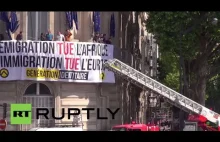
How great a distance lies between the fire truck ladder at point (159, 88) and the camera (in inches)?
1353

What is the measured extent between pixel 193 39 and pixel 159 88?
471cm

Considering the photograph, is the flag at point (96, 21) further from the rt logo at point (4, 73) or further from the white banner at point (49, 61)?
the rt logo at point (4, 73)

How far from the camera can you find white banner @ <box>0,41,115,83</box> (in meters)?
35.9

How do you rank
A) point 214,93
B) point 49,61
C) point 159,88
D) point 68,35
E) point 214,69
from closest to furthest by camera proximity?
point 159,88
point 49,61
point 68,35
point 214,69
point 214,93

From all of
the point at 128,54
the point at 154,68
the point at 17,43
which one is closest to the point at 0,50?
the point at 17,43

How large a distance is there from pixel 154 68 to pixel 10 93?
33.9m

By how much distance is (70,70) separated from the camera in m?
36.4

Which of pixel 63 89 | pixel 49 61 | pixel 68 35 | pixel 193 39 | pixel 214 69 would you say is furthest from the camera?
pixel 214 69

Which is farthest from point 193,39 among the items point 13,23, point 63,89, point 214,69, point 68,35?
point 13,23

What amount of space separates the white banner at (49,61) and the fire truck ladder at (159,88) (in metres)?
1.42

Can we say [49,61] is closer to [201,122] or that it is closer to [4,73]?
[4,73]

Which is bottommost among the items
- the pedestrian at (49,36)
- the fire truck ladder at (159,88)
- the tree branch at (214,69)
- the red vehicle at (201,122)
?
the red vehicle at (201,122)

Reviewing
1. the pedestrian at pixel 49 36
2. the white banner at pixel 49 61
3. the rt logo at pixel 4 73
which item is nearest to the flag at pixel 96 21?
the white banner at pixel 49 61

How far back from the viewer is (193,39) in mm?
38219
